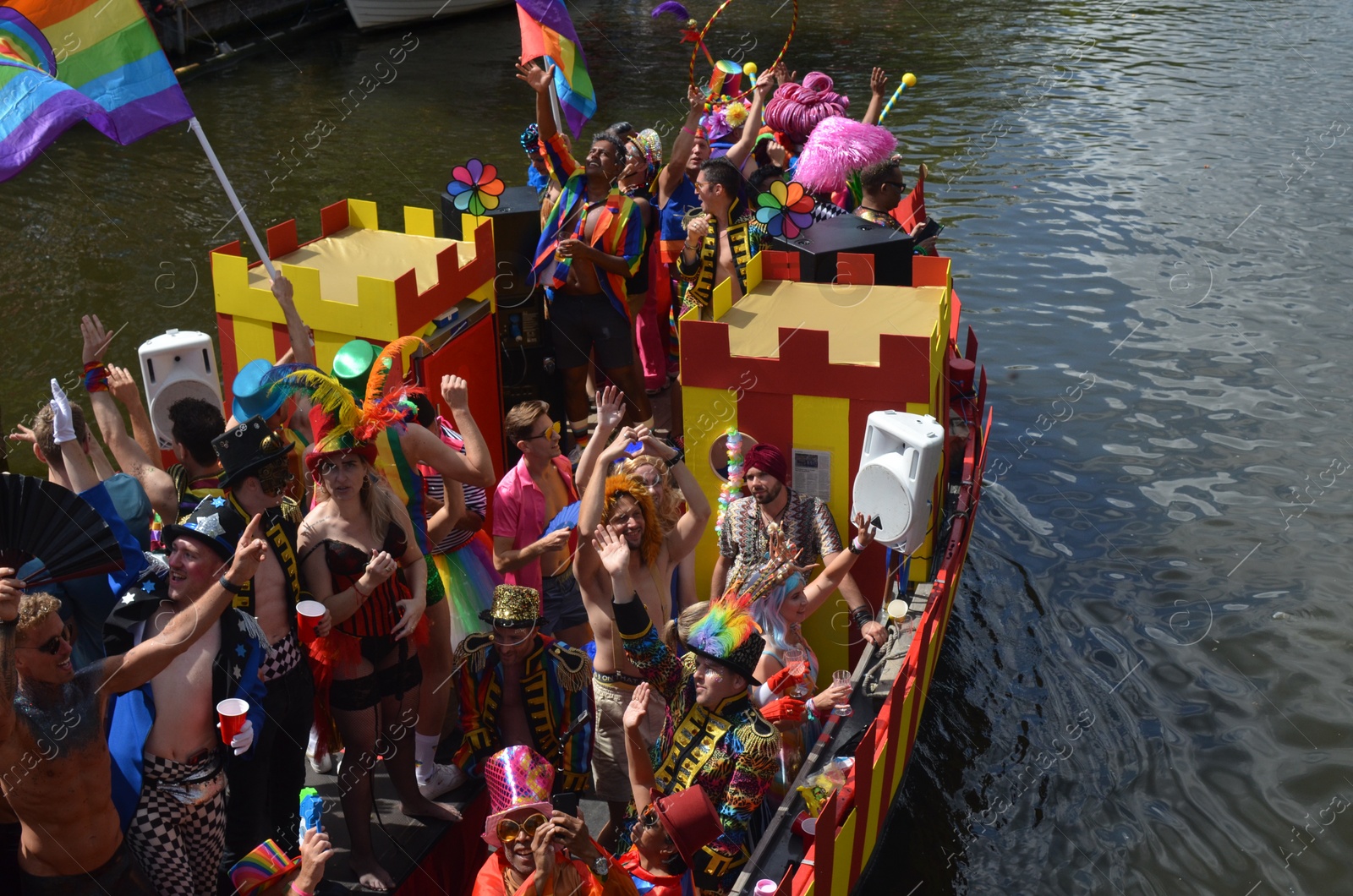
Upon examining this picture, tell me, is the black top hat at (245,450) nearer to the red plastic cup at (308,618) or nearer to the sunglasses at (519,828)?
the red plastic cup at (308,618)

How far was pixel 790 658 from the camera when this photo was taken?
482 cm

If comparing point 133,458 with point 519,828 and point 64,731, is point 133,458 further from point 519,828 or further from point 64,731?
point 519,828

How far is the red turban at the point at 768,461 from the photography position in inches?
203

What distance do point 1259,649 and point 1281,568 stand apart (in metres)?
1.12

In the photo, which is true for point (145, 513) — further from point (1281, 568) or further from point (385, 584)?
point (1281, 568)

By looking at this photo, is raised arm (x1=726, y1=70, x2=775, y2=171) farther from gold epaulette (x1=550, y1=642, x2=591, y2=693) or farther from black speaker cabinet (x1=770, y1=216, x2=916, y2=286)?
gold epaulette (x1=550, y1=642, x2=591, y2=693)

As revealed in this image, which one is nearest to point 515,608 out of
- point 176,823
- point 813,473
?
point 176,823

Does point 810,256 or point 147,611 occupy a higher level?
point 147,611

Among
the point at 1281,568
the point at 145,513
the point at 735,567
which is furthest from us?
the point at 1281,568

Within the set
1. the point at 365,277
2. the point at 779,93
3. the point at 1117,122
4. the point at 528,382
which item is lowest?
the point at 1117,122

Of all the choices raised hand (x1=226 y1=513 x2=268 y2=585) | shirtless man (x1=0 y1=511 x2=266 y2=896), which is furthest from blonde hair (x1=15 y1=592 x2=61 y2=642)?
raised hand (x1=226 y1=513 x2=268 y2=585)

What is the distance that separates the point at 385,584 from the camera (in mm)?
4098

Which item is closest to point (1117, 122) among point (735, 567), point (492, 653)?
point (735, 567)

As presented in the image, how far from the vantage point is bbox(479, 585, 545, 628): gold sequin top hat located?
4.06m
